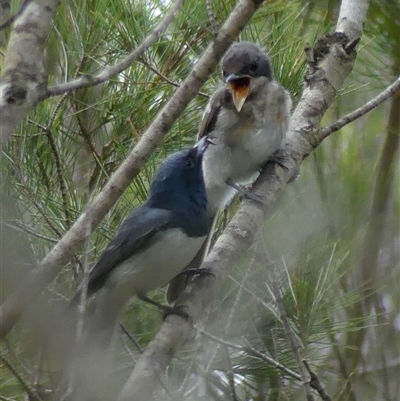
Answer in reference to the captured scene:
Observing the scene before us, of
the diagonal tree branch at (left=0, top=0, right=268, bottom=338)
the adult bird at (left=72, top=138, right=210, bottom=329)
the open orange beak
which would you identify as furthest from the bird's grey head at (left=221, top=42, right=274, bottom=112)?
the diagonal tree branch at (left=0, top=0, right=268, bottom=338)

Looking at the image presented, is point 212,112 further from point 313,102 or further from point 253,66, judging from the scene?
point 313,102

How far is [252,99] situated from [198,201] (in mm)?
382

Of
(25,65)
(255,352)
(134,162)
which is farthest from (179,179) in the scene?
(25,65)

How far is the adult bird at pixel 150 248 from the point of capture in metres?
1.94

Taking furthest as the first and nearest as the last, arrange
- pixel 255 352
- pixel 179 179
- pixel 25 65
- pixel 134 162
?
pixel 179 179 → pixel 255 352 → pixel 134 162 → pixel 25 65

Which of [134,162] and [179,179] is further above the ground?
[134,162]

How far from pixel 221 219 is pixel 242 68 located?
46cm

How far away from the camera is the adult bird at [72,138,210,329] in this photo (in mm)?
1943

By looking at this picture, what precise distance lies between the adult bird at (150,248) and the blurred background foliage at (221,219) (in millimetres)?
90

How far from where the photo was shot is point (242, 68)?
2.29 meters

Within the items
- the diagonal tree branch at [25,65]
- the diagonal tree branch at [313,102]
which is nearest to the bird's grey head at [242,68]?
the diagonal tree branch at [313,102]

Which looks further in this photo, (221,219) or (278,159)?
(221,219)

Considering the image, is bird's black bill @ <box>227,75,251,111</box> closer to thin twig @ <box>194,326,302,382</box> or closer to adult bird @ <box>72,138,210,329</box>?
adult bird @ <box>72,138,210,329</box>

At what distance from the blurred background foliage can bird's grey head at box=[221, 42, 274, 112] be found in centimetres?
8
